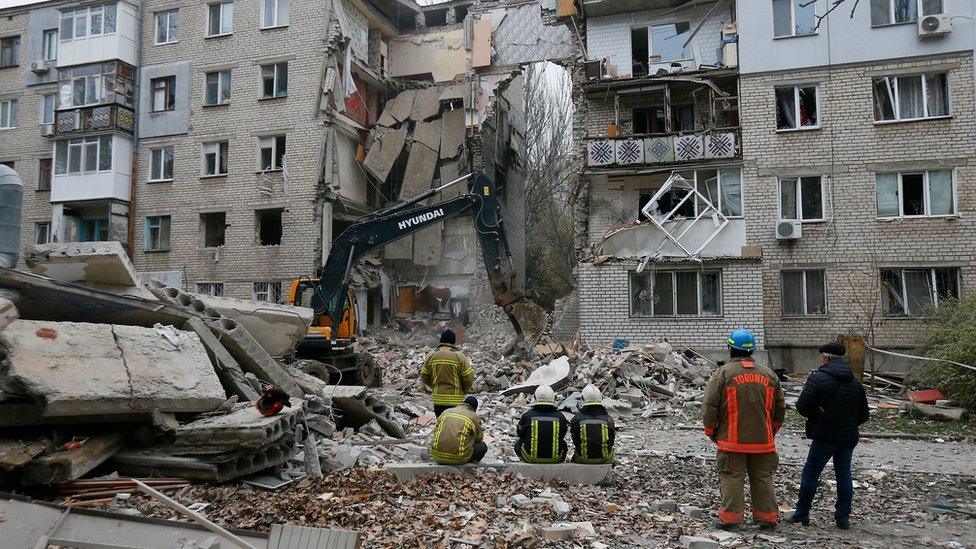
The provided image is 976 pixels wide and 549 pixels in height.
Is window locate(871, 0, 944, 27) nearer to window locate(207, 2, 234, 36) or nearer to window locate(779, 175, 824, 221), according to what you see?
window locate(779, 175, 824, 221)

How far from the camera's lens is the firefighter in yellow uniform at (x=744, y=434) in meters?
5.25

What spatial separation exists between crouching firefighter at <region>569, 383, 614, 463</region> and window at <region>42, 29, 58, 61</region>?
28.2 m

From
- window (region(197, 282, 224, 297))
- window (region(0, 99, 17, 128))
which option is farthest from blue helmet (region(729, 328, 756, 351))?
window (region(0, 99, 17, 128))

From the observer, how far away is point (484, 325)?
77.4 ft

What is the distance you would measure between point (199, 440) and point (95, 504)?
963 mm

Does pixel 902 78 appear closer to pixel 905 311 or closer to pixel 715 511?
pixel 905 311

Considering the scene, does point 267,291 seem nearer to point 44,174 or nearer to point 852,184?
point 44,174

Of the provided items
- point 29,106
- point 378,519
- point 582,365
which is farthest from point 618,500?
point 29,106

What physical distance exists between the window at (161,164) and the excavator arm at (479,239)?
12928 millimetres

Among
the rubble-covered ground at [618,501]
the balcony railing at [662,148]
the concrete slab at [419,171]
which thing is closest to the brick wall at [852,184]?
the balcony railing at [662,148]

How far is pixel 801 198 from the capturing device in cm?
1802

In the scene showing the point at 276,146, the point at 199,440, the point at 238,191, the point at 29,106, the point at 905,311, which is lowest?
the point at 199,440

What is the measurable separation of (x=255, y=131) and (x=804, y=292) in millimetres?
19030

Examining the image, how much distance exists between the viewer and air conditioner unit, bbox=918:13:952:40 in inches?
656
